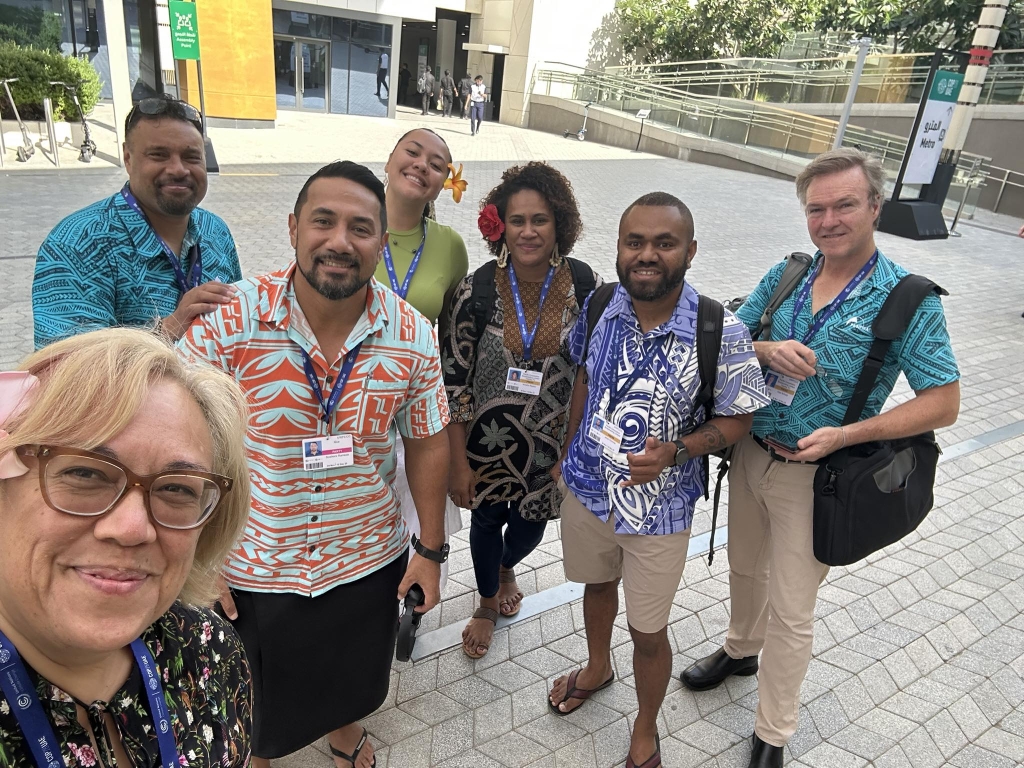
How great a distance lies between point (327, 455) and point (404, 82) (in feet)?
112

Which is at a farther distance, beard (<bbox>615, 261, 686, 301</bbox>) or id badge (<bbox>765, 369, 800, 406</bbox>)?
id badge (<bbox>765, 369, 800, 406</bbox>)

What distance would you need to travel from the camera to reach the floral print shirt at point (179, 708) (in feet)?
3.64

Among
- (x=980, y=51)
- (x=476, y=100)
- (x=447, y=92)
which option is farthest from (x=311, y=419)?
(x=447, y=92)

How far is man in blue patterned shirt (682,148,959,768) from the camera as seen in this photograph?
2391mm

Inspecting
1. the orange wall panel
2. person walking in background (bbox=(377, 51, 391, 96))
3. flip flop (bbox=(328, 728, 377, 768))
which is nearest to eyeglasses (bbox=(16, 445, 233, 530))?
flip flop (bbox=(328, 728, 377, 768))

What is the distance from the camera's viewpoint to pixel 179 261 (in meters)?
2.63

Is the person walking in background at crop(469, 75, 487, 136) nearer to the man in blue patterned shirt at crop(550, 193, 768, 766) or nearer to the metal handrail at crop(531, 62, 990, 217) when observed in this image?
the metal handrail at crop(531, 62, 990, 217)

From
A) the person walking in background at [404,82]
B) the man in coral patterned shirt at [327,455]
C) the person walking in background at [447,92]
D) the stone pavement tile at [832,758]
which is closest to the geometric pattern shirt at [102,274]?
the man in coral patterned shirt at [327,455]

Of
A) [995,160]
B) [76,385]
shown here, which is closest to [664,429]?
[76,385]

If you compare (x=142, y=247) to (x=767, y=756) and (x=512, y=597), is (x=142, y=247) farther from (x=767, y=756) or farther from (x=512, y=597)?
(x=767, y=756)

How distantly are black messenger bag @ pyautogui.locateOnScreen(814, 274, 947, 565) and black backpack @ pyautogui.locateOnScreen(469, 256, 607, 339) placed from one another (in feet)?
3.68

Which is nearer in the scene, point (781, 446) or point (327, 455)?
point (327, 455)

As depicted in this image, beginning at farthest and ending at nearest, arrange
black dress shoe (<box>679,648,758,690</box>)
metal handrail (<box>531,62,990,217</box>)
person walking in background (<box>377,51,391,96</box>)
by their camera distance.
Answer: person walking in background (<box>377,51,391,96</box>) → metal handrail (<box>531,62,990,217</box>) → black dress shoe (<box>679,648,758,690</box>)

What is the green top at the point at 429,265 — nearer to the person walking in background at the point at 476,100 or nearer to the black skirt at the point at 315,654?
the black skirt at the point at 315,654
